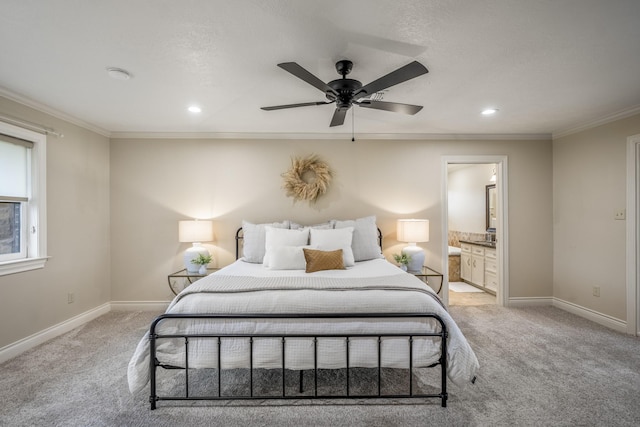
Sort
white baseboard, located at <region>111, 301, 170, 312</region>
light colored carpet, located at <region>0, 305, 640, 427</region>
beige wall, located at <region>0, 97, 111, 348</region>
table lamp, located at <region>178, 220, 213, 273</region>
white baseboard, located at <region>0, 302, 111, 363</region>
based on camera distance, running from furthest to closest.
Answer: white baseboard, located at <region>111, 301, 170, 312</region>
table lamp, located at <region>178, 220, 213, 273</region>
beige wall, located at <region>0, 97, 111, 348</region>
white baseboard, located at <region>0, 302, 111, 363</region>
light colored carpet, located at <region>0, 305, 640, 427</region>

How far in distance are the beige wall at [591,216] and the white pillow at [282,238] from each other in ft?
11.5

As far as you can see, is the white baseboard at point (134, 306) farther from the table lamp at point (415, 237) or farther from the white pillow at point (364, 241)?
the table lamp at point (415, 237)

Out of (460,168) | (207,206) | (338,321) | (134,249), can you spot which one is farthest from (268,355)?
(460,168)

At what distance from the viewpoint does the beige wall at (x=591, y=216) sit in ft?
11.2

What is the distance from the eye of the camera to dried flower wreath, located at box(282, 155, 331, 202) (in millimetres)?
4156

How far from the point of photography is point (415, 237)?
388 cm

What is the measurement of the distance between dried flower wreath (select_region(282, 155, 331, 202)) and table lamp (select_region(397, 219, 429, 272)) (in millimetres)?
1215

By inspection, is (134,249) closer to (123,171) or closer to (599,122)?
(123,171)

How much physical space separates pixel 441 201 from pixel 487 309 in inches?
62.4

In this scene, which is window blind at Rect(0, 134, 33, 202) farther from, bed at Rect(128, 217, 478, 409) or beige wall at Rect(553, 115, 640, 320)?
beige wall at Rect(553, 115, 640, 320)

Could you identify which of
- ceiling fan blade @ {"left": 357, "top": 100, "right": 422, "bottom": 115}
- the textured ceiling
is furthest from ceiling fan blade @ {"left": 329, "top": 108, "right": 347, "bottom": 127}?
the textured ceiling

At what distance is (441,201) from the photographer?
4.30 meters

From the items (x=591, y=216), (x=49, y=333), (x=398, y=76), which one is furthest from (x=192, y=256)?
(x=591, y=216)

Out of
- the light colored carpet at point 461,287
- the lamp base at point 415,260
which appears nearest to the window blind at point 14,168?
the lamp base at point 415,260
